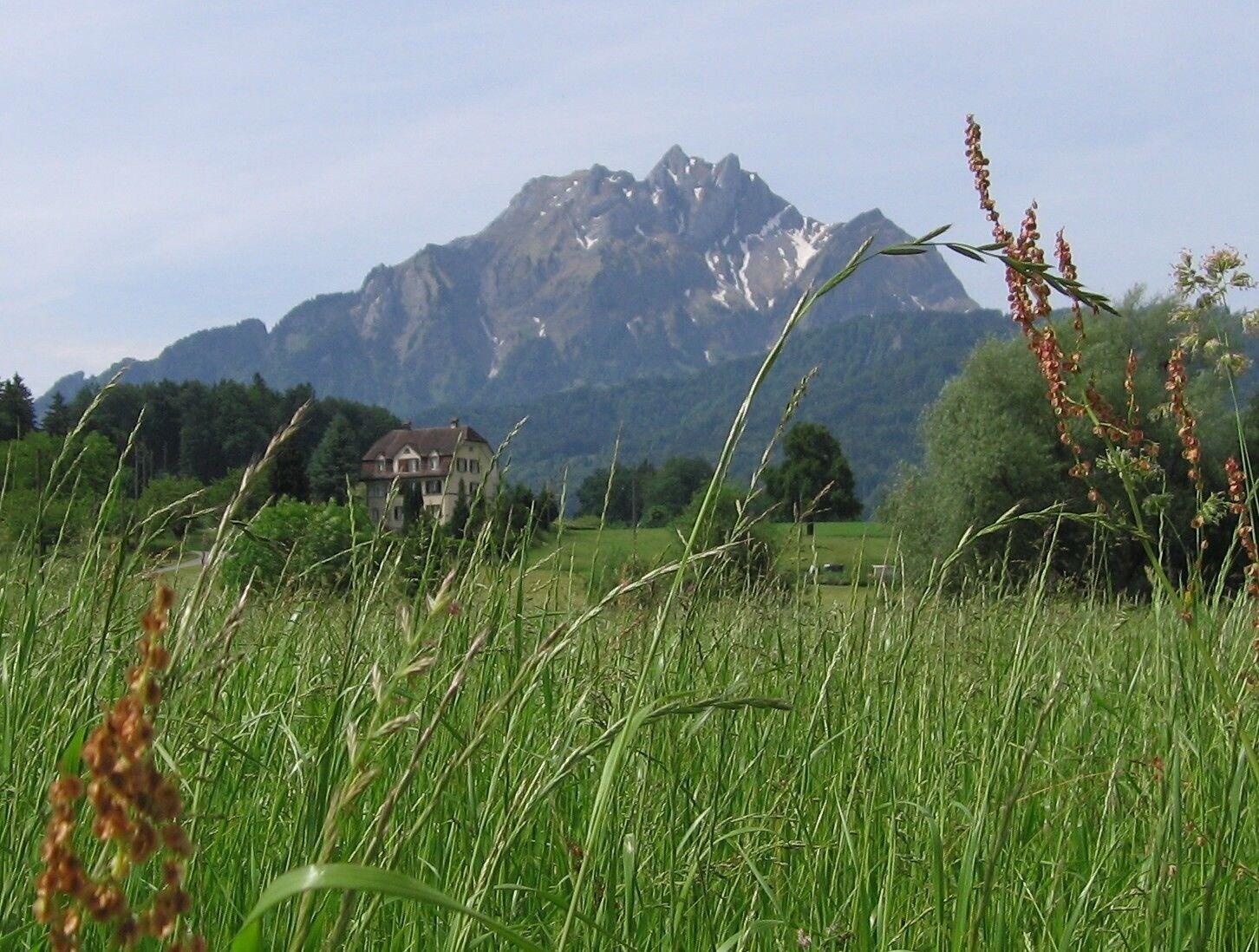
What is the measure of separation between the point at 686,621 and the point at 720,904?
790mm

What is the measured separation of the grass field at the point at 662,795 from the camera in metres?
1.81

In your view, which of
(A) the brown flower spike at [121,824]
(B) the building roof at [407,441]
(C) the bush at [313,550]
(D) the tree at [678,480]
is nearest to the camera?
(A) the brown flower spike at [121,824]

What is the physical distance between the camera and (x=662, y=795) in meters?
2.78

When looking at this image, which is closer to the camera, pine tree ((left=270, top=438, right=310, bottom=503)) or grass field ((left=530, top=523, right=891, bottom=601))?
pine tree ((left=270, top=438, right=310, bottom=503))

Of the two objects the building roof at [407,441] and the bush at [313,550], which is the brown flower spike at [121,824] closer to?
the bush at [313,550]

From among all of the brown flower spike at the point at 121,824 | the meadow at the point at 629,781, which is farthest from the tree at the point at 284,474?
the brown flower spike at the point at 121,824

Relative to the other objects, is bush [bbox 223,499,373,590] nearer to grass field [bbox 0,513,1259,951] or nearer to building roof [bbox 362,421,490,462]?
grass field [bbox 0,513,1259,951]

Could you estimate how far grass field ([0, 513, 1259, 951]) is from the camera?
1807 millimetres

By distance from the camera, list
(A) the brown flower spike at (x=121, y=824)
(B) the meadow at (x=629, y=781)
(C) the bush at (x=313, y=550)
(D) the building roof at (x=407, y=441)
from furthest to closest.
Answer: (D) the building roof at (x=407, y=441)
(C) the bush at (x=313, y=550)
(B) the meadow at (x=629, y=781)
(A) the brown flower spike at (x=121, y=824)

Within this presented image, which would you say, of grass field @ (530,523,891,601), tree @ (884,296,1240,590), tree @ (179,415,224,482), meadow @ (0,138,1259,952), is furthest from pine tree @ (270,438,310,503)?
tree @ (179,415,224,482)

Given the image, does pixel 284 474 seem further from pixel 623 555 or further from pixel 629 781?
pixel 629 781

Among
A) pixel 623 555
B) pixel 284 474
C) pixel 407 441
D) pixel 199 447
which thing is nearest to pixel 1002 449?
pixel 284 474

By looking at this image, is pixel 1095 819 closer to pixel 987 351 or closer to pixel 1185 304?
pixel 1185 304

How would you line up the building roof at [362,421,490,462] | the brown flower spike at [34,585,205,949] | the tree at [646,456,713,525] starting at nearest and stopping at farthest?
the brown flower spike at [34,585,205,949] → the tree at [646,456,713,525] → the building roof at [362,421,490,462]
